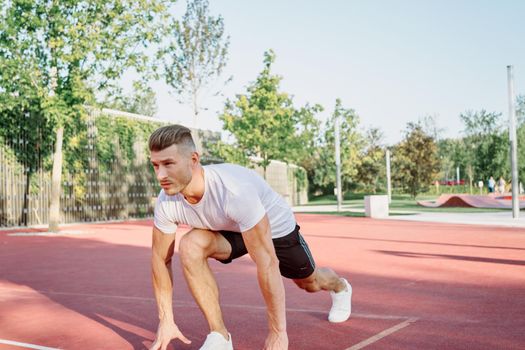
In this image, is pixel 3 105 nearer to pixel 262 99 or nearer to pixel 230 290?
pixel 230 290

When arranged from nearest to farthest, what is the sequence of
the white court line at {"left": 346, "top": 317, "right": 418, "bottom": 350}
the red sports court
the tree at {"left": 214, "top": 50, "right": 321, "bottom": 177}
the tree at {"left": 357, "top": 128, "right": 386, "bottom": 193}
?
the white court line at {"left": 346, "top": 317, "right": 418, "bottom": 350}
the red sports court
the tree at {"left": 214, "top": 50, "right": 321, "bottom": 177}
the tree at {"left": 357, "top": 128, "right": 386, "bottom": 193}

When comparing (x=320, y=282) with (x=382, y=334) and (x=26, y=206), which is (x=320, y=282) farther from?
(x=26, y=206)

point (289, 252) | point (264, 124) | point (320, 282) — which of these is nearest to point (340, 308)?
point (320, 282)

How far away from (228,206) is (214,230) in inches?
19.1

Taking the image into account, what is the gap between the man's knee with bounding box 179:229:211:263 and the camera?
3740mm

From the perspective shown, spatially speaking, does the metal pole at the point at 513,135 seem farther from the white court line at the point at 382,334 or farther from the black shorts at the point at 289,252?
the black shorts at the point at 289,252

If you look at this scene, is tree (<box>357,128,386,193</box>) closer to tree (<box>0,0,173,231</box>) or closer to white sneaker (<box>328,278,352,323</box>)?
tree (<box>0,0,173,231</box>)

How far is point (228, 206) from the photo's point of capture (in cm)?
341

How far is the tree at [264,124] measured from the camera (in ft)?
110

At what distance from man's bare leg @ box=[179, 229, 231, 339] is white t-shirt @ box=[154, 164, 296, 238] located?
0.09m

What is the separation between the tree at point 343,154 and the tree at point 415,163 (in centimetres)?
790

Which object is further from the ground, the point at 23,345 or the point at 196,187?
the point at 196,187

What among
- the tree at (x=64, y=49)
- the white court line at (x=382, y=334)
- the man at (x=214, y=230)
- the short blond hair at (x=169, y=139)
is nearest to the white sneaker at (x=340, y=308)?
the white court line at (x=382, y=334)

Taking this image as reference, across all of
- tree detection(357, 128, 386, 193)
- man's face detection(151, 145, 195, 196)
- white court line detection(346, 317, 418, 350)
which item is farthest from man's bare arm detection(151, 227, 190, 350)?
tree detection(357, 128, 386, 193)
